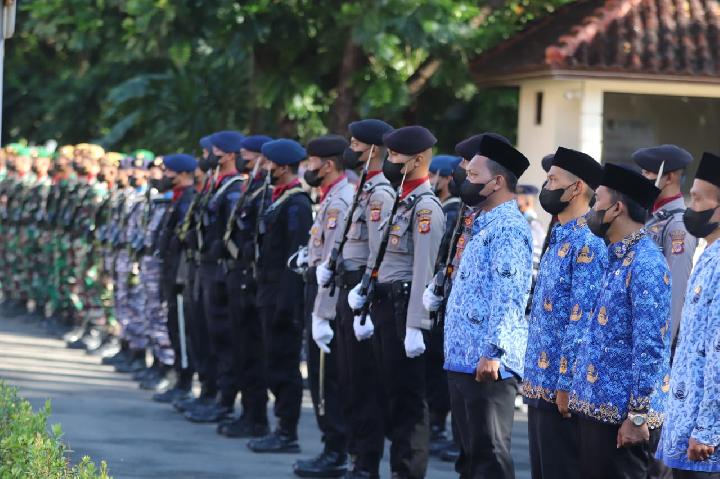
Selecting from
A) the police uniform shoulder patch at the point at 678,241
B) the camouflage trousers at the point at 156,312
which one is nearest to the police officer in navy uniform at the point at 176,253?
the camouflage trousers at the point at 156,312

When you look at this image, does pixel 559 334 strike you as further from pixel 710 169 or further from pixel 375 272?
pixel 375 272

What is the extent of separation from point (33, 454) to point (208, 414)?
5.63 meters

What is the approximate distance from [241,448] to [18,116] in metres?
20.4

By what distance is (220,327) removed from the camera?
11688 millimetres

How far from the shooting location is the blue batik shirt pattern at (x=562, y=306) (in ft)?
21.6

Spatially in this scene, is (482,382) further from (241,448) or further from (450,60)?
(450,60)

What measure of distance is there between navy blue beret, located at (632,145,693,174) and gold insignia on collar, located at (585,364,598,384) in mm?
2756

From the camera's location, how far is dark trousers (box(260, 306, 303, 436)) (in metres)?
10.5

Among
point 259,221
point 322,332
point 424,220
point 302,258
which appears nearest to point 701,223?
point 424,220

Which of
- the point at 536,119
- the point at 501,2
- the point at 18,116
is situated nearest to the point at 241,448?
the point at 536,119

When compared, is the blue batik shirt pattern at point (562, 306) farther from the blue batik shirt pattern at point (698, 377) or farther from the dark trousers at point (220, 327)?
the dark trousers at point (220, 327)

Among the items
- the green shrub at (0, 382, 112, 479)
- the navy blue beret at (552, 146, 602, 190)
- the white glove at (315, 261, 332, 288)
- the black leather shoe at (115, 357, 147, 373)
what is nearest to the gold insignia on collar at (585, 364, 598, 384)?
the navy blue beret at (552, 146, 602, 190)

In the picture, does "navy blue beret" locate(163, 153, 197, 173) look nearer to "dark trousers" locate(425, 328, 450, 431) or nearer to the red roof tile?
"dark trousers" locate(425, 328, 450, 431)

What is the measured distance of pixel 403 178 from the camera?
28.8 feet
